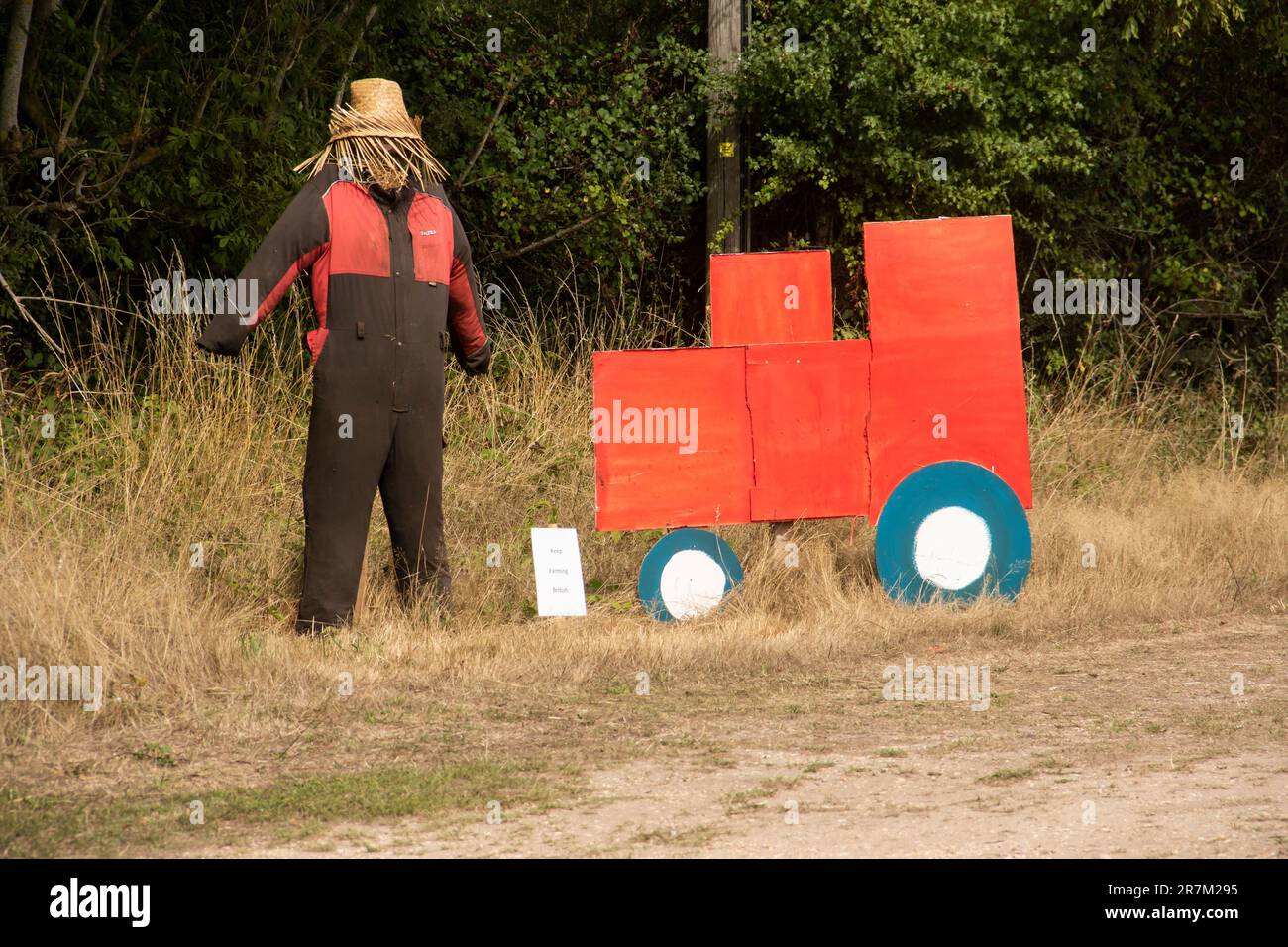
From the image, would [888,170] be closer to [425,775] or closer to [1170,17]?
[1170,17]

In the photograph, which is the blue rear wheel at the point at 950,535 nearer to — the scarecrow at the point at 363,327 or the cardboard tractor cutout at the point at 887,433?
the cardboard tractor cutout at the point at 887,433

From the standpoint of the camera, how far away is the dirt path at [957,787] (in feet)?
13.4

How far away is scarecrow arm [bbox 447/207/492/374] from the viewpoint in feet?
21.7

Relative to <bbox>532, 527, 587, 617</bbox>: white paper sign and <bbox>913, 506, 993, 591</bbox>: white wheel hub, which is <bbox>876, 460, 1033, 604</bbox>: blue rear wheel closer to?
<bbox>913, 506, 993, 591</bbox>: white wheel hub

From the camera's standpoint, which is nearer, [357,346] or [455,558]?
[357,346]

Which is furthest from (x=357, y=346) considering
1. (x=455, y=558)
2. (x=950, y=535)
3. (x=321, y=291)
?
(x=950, y=535)

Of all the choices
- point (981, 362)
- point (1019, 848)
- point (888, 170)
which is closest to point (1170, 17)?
point (888, 170)

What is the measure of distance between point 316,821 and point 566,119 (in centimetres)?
822

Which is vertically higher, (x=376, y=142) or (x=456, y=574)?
(x=376, y=142)

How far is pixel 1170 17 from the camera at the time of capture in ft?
36.7

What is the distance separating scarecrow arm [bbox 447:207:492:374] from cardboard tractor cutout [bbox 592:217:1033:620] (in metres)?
0.79

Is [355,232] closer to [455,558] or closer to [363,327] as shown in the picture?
[363,327]

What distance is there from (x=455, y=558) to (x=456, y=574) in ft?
0.76

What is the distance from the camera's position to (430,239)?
6430 millimetres
